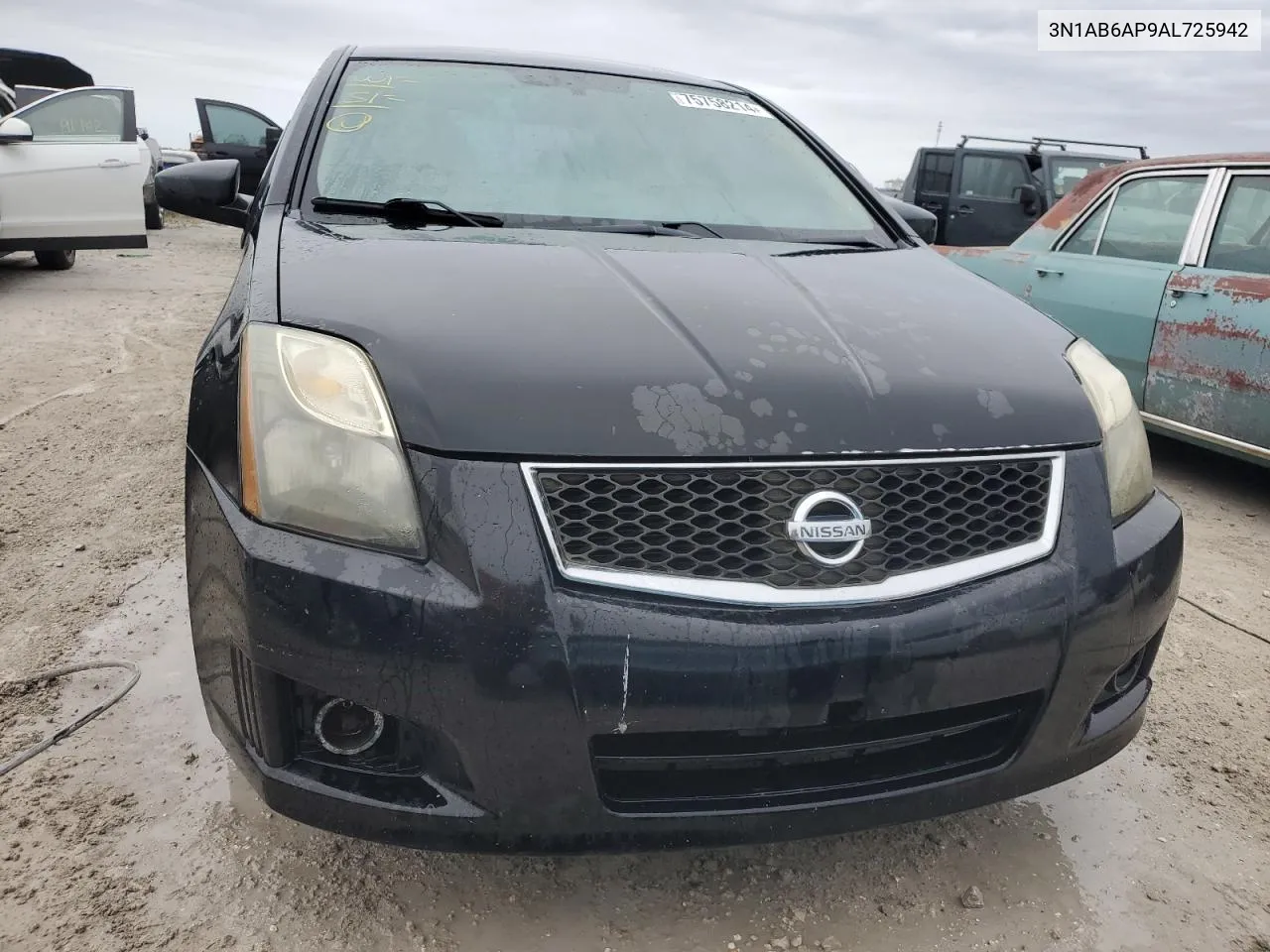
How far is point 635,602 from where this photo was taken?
1298 millimetres

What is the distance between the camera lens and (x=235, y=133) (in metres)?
12.9

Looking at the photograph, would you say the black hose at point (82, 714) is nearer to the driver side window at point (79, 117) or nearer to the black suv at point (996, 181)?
the driver side window at point (79, 117)

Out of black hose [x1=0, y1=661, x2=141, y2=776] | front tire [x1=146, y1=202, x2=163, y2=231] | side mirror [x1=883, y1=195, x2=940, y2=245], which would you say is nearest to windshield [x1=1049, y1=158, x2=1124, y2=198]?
side mirror [x1=883, y1=195, x2=940, y2=245]

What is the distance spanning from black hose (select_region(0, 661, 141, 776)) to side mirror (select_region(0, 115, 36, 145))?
5.81 metres

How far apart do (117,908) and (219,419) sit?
79cm

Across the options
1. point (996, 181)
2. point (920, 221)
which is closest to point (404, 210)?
Result: point (920, 221)

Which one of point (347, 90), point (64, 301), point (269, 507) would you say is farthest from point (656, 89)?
point (64, 301)

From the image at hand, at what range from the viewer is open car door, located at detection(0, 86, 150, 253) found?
22.8ft

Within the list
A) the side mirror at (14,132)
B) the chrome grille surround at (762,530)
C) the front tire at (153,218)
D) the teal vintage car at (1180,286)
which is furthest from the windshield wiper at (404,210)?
the front tire at (153,218)

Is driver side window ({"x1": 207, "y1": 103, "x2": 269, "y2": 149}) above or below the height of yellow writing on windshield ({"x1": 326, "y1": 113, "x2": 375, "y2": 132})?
below

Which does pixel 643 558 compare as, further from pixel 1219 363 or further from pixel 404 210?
pixel 1219 363

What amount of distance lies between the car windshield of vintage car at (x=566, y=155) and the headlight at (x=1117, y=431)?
770mm

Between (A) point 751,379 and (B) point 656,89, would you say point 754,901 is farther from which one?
(B) point 656,89

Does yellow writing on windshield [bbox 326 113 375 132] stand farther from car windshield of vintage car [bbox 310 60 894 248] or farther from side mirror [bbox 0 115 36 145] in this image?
side mirror [bbox 0 115 36 145]
